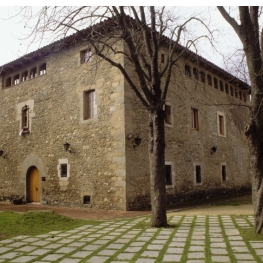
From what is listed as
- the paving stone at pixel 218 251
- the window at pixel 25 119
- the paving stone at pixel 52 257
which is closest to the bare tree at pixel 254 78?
the paving stone at pixel 218 251

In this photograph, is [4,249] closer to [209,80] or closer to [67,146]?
[67,146]

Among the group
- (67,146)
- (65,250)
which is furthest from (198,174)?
(65,250)

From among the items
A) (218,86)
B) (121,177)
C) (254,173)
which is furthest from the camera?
(218,86)

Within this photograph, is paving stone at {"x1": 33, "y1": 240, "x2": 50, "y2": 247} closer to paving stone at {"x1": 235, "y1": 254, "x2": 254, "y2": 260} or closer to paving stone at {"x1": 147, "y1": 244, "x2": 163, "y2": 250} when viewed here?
paving stone at {"x1": 147, "y1": 244, "x2": 163, "y2": 250}

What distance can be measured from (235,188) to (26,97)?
1354 centimetres

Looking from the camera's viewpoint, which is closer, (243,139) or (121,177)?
(121,177)

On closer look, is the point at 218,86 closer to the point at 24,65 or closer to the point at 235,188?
the point at 235,188

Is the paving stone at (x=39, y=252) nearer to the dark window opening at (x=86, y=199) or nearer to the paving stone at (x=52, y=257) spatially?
the paving stone at (x=52, y=257)

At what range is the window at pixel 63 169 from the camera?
12586 millimetres

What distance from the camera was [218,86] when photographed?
18203 millimetres

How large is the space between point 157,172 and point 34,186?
9.09 m

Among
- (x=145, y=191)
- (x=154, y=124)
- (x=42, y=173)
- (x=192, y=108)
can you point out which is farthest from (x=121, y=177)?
(x=192, y=108)

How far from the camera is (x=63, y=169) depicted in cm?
1289

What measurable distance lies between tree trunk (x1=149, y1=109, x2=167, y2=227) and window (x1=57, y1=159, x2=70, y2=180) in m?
6.14
